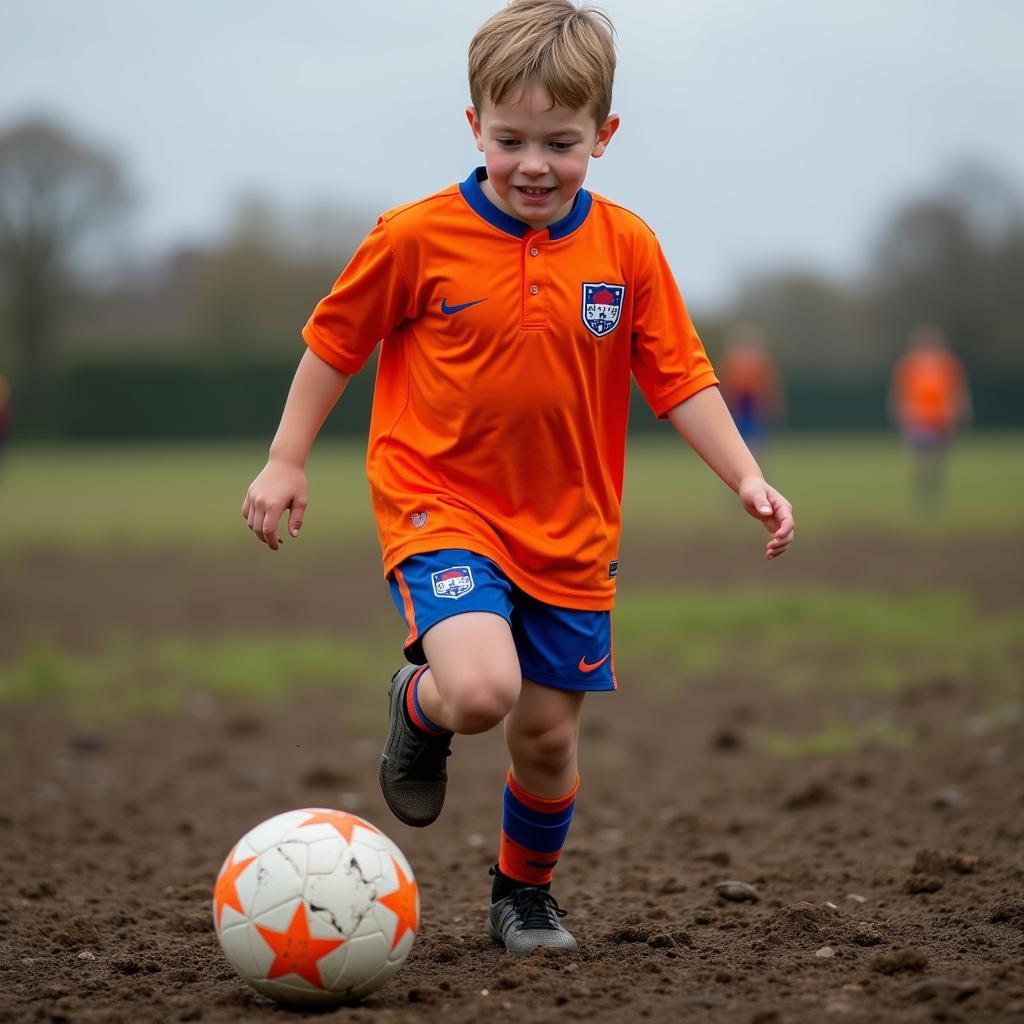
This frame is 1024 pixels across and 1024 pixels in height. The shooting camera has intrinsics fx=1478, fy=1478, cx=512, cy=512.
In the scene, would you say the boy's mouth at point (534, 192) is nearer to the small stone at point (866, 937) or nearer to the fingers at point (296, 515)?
the fingers at point (296, 515)

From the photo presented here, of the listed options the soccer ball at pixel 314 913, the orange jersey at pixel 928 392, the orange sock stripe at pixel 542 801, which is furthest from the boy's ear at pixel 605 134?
the orange jersey at pixel 928 392

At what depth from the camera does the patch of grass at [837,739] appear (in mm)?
6456

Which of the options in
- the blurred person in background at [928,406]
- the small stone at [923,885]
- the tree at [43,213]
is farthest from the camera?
the tree at [43,213]

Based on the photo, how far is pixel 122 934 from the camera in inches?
149

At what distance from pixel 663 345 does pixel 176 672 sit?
5475mm

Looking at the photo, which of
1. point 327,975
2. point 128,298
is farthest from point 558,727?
point 128,298

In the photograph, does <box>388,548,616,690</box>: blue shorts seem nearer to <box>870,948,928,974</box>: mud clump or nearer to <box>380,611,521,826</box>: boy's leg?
<box>380,611,521,826</box>: boy's leg

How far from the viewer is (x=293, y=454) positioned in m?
3.61

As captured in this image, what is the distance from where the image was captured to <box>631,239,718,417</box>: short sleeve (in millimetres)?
3727

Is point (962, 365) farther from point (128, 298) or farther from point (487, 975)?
point (487, 975)

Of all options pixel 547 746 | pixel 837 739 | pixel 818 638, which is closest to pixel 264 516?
pixel 547 746

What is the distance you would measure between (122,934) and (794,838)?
2308mm

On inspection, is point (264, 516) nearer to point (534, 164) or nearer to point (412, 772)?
point (412, 772)

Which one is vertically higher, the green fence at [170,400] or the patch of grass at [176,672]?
the green fence at [170,400]
